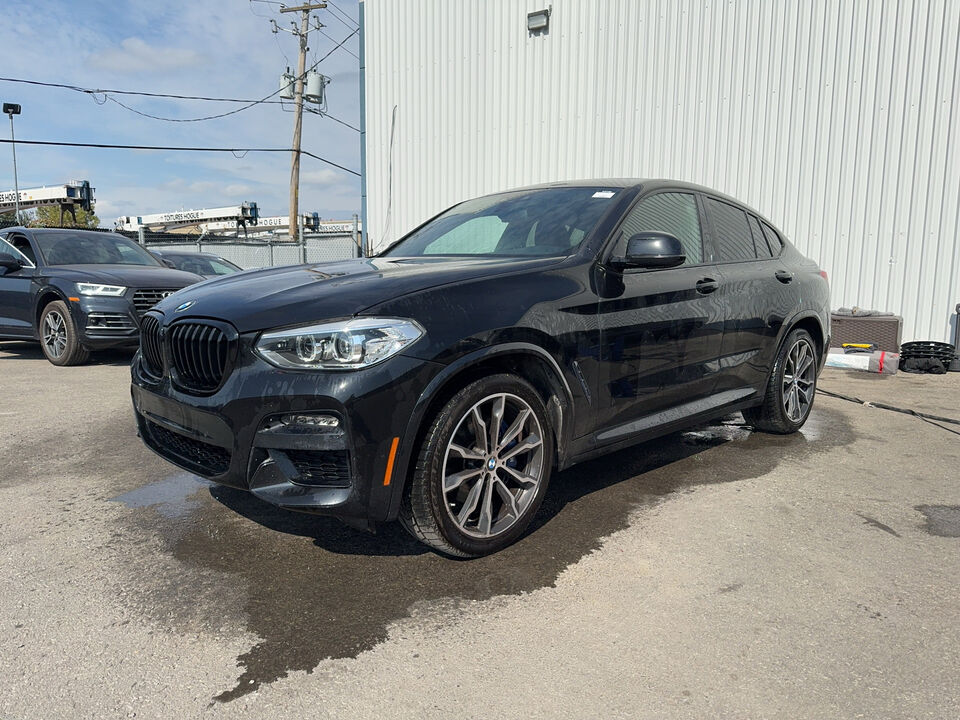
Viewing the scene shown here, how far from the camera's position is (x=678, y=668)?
221 cm

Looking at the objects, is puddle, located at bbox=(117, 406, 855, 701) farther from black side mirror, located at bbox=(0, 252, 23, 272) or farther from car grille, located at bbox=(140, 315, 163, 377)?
black side mirror, located at bbox=(0, 252, 23, 272)

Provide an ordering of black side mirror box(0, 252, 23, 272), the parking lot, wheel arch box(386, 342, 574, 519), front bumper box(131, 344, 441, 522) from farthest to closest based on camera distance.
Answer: black side mirror box(0, 252, 23, 272) < wheel arch box(386, 342, 574, 519) < front bumper box(131, 344, 441, 522) < the parking lot

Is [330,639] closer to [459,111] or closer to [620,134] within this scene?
[620,134]

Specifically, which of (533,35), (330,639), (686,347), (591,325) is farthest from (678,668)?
(533,35)

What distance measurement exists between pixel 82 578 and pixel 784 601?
8.71 feet

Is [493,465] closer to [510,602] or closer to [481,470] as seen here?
[481,470]

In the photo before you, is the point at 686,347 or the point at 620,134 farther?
the point at 620,134

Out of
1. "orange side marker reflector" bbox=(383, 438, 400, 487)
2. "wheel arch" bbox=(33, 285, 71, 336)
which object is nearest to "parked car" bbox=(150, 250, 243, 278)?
"wheel arch" bbox=(33, 285, 71, 336)

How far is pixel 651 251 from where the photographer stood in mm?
3287

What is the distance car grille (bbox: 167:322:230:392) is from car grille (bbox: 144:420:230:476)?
0.78ft

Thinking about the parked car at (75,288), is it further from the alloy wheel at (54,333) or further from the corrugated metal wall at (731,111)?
the corrugated metal wall at (731,111)

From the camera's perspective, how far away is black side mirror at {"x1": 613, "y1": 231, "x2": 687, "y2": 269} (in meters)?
3.28

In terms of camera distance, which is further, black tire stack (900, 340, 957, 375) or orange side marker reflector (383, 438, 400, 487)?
black tire stack (900, 340, 957, 375)

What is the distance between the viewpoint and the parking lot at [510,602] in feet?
6.81
